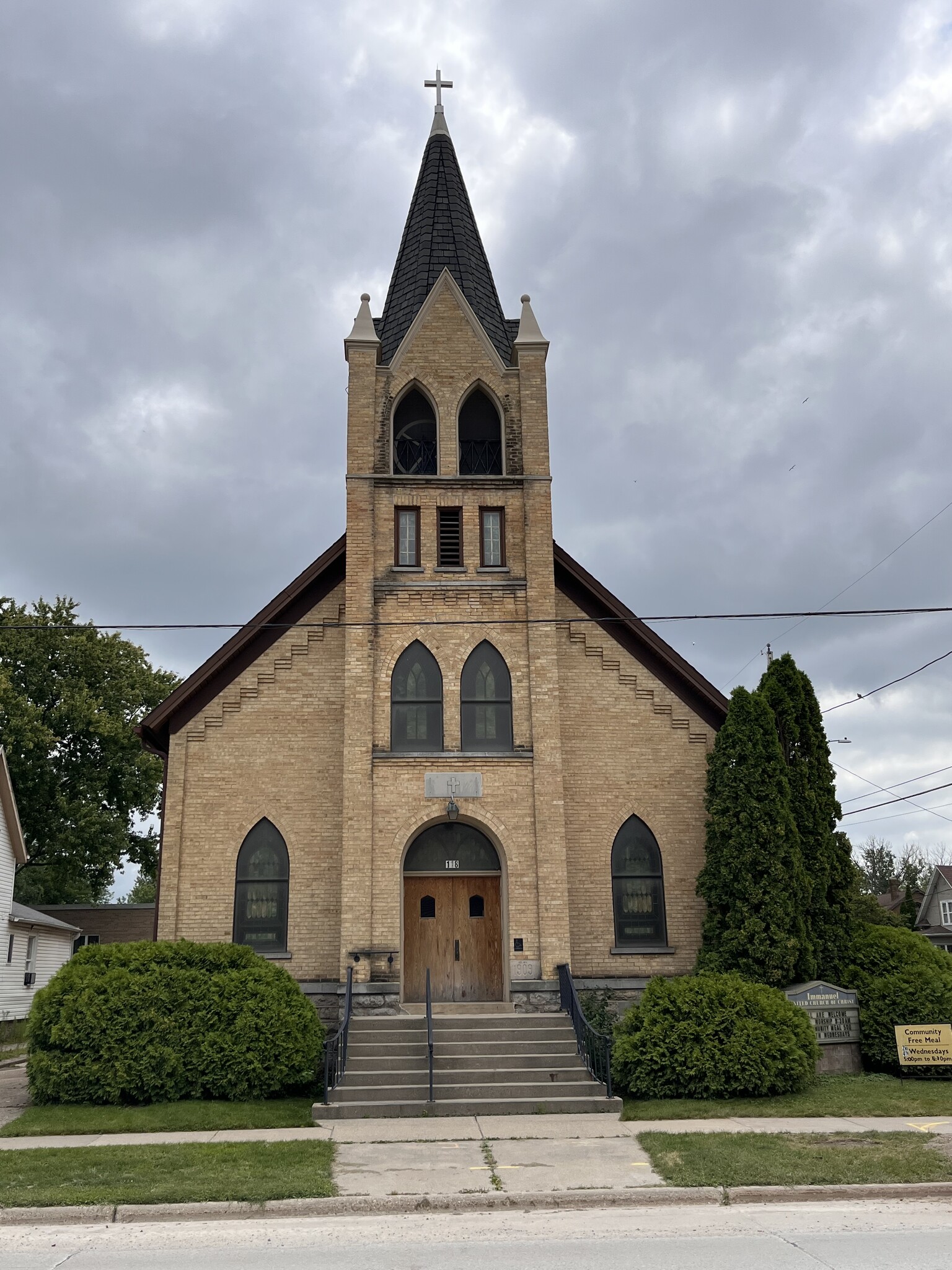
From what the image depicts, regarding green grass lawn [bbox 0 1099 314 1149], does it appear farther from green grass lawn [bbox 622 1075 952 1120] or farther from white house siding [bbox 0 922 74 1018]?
white house siding [bbox 0 922 74 1018]

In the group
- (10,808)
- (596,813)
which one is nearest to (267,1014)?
(596,813)

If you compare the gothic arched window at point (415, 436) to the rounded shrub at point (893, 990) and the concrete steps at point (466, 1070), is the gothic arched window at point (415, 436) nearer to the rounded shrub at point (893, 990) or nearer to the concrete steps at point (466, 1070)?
the concrete steps at point (466, 1070)

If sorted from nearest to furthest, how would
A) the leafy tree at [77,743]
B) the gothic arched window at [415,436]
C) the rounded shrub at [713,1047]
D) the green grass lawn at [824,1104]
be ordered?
the green grass lawn at [824,1104], the rounded shrub at [713,1047], the gothic arched window at [415,436], the leafy tree at [77,743]

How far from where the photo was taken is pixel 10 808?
101 ft

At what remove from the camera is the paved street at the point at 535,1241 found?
741cm

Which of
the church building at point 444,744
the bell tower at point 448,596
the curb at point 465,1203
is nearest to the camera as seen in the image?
the curb at point 465,1203

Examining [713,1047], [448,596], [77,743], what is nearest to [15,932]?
[77,743]

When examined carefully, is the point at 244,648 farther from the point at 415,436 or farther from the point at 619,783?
the point at 619,783

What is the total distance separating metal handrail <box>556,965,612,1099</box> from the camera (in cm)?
1412

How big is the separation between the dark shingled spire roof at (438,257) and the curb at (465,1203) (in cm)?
1498

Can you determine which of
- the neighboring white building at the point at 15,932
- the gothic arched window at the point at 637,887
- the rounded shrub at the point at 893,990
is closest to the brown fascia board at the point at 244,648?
the gothic arched window at the point at 637,887

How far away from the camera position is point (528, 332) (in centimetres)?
1984

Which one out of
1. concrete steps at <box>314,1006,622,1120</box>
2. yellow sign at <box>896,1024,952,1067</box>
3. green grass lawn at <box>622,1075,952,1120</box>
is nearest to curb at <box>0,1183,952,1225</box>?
green grass lawn at <box>622,1075,952,1120</box>

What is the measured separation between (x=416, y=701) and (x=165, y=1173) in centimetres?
914
